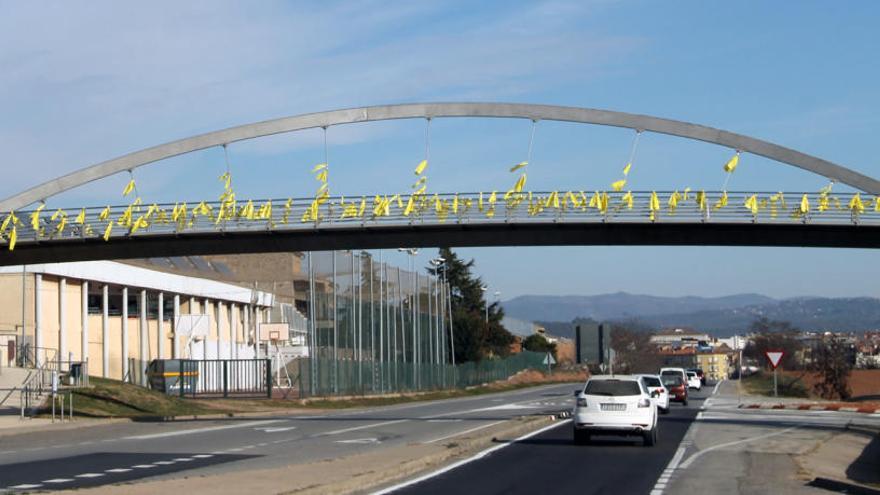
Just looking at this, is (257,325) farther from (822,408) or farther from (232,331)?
(822,408)

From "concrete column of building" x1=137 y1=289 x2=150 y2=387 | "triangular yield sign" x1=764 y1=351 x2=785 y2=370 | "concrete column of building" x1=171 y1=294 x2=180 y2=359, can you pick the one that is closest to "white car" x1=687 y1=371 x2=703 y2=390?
"triangular yield sign" x1=764 y1=351 x2=785 y2=370

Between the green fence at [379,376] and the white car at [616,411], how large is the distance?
1312 inches

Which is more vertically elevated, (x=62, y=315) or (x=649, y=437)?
(x=62, y=315)

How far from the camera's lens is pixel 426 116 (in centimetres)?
3766

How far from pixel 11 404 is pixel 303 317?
4507cm

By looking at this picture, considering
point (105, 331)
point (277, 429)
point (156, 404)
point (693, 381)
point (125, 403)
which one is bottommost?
point (693, 381)

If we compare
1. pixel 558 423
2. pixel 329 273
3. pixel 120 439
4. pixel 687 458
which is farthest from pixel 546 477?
pixel 329 273

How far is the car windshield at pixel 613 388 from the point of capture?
26969 mm

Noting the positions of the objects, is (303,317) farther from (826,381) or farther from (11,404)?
(11,404)

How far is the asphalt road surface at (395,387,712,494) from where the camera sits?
17761 millimetres

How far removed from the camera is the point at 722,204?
36.2 metres

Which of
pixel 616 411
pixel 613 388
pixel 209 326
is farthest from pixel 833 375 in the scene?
pixel 616 411

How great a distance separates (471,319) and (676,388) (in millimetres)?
65052

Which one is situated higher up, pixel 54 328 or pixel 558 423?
pixel 54 328
